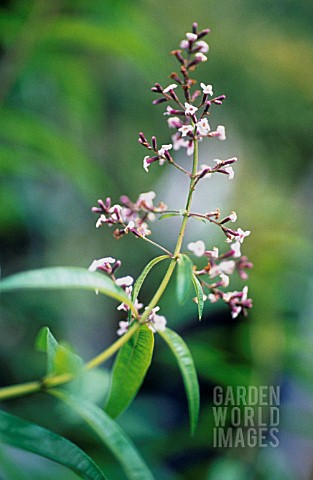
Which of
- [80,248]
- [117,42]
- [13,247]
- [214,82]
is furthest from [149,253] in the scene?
[117,42]

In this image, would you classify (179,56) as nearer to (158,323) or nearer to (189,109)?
(189,109)

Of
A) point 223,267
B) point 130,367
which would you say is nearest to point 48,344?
point 130,367

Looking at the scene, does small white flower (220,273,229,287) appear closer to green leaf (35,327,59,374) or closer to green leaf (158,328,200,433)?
green leaf (158,328,200,433)

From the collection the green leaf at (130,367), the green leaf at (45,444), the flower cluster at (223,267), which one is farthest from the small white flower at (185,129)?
the green leaf at (45,444)

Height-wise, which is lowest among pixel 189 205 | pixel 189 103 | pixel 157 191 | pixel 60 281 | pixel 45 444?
pixel 45 444

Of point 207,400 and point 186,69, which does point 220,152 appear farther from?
point 186,69
